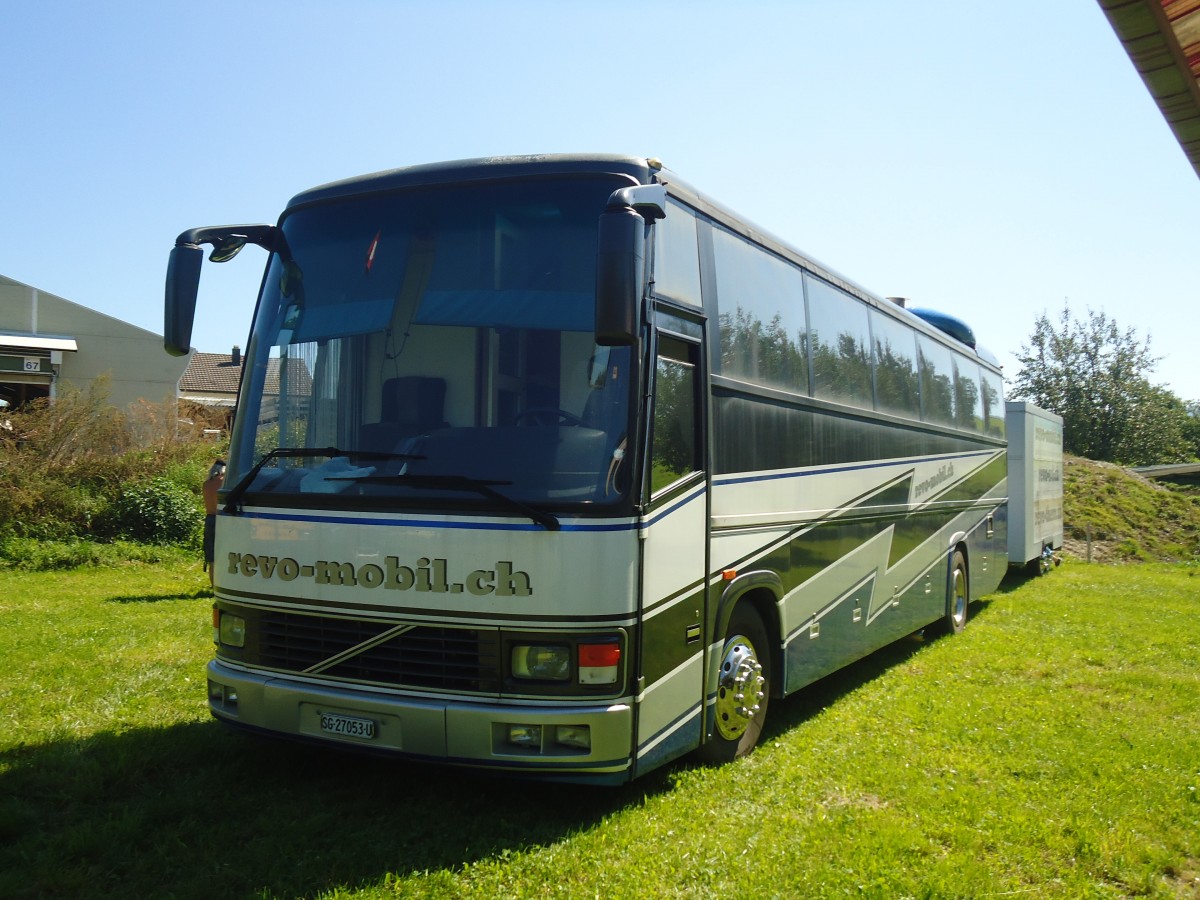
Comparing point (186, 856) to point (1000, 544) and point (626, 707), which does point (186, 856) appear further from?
point (1000, 544)

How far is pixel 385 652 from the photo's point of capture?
17.5 feet

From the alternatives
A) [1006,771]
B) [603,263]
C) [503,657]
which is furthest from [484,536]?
[1006,771]

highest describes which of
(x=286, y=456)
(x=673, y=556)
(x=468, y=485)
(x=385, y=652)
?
(x=286, y=456)

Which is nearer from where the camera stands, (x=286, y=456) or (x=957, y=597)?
(x=286, y=456)

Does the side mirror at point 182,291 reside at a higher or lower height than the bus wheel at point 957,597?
higher

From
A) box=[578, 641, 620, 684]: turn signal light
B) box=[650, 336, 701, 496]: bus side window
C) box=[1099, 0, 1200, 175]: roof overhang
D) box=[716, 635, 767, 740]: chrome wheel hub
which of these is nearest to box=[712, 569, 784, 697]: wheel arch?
box=[716, 635, 767, 740]: chrome wheel hub

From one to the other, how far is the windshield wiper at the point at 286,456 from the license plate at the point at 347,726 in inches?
49.2

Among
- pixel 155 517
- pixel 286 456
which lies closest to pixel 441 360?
pixel 286 456

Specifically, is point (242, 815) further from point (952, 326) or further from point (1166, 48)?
point (952, 326)

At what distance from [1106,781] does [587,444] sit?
12.9 ft

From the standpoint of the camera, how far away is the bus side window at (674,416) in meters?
5.46

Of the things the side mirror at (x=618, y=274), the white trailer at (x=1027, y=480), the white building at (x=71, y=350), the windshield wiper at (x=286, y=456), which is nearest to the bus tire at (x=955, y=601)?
the white trailer at (x=1027, y=480)

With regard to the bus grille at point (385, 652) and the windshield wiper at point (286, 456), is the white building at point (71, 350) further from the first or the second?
the bus grille at point (385, 652)

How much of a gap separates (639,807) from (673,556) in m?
1.37
